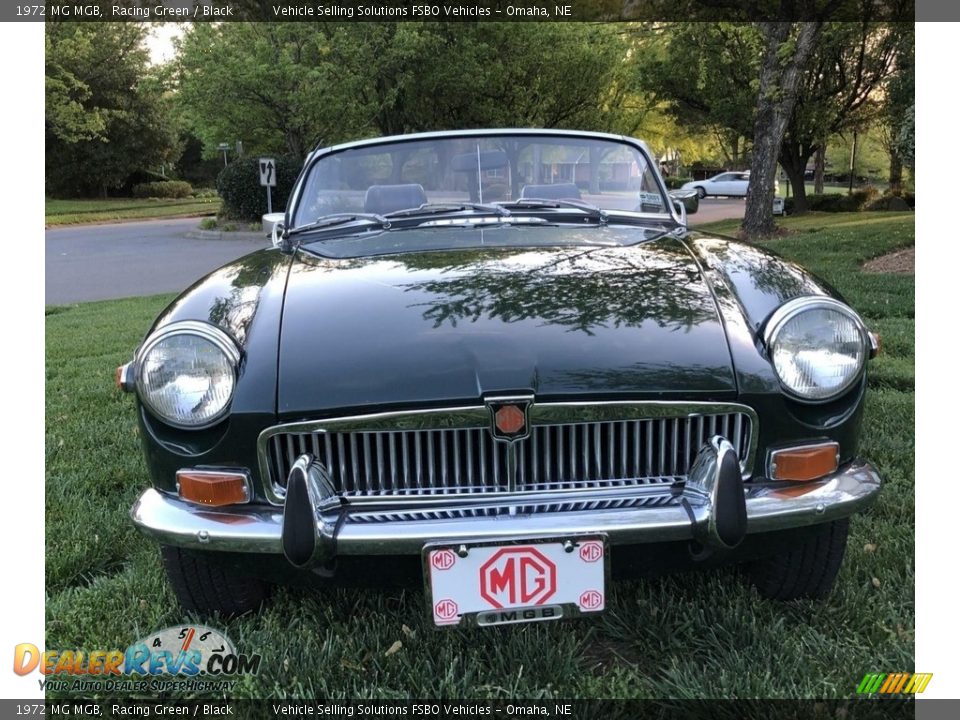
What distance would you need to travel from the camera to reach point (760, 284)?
219 cm

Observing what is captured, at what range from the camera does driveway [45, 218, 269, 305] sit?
36.0ft

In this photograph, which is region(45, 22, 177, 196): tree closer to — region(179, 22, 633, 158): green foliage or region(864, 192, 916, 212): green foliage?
region(179, 22, 633, 158): green foliage

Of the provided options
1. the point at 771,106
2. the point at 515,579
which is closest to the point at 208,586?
the point at 515,579

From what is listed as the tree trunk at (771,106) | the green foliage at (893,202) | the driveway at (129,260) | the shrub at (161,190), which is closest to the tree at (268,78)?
the driveway at (129,260)

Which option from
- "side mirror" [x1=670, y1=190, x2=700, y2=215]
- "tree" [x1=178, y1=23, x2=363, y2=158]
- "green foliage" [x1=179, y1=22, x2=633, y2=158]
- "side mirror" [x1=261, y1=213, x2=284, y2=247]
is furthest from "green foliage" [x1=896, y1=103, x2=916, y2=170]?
"tree" [x1=178, y1=23, x2=363, y2=158]

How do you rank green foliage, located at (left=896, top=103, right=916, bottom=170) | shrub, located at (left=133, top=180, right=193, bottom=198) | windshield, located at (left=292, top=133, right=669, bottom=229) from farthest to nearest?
shrub, located at (left=133, top=180, right=193, bottom=198) → green foliage, located at (left=896, top=103, right=916, bottom=170) → windshield, located at (left=292, top=133, right=669, bottom=229)

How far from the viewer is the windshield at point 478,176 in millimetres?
3133

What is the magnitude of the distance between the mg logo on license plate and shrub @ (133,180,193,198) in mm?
43026

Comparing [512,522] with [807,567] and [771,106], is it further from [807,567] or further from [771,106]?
[771,106]

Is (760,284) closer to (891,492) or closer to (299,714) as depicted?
(891,492)

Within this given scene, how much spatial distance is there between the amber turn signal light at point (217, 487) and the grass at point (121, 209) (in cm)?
2597

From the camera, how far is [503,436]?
1815 millimetres

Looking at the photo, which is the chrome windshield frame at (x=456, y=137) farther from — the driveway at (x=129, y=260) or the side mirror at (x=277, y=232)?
the driveway at (x=129, y=260)

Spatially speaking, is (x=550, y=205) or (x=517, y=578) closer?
(x=517, y=578)
